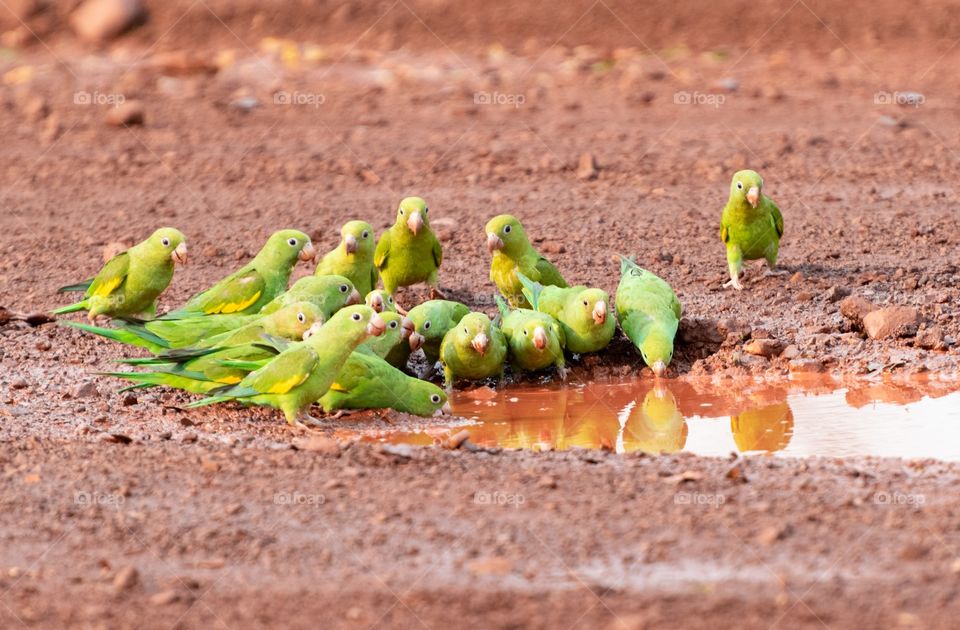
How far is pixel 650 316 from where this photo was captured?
8336 millimetres

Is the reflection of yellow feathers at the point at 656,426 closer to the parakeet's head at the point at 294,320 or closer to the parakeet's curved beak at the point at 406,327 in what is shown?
the parakeet's curved beak at the point at 406,327

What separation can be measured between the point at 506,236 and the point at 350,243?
3.45 feet

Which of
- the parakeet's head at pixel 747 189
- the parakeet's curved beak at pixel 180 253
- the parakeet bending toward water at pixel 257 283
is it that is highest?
the parakeet's head at pixel 747 189

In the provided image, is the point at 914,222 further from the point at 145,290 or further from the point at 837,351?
the point at 145,290

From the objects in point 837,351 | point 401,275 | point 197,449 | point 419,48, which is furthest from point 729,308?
point 419,48

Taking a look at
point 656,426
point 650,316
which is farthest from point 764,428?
point 650,316

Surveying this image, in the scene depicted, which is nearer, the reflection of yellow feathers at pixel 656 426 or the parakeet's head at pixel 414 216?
the reflection of yellow feathers at pixel 656 426

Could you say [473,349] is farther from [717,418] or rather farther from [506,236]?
[506,236]

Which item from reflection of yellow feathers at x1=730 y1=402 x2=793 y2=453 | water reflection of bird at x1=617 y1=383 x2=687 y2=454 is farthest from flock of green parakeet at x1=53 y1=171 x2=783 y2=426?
reflection of yellow feathers at x1=730 y1=402 x2=793 y2=453

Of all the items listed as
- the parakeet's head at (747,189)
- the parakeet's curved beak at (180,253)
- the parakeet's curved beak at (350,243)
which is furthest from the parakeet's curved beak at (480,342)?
the parakeet's head at (747,189)

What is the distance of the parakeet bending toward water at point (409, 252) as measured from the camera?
963 cm

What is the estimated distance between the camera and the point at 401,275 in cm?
973

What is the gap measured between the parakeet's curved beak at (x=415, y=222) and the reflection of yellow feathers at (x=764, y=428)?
2.76 meters

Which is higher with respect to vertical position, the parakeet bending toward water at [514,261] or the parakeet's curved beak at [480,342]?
the parakeet bending toward water at [514,261]
